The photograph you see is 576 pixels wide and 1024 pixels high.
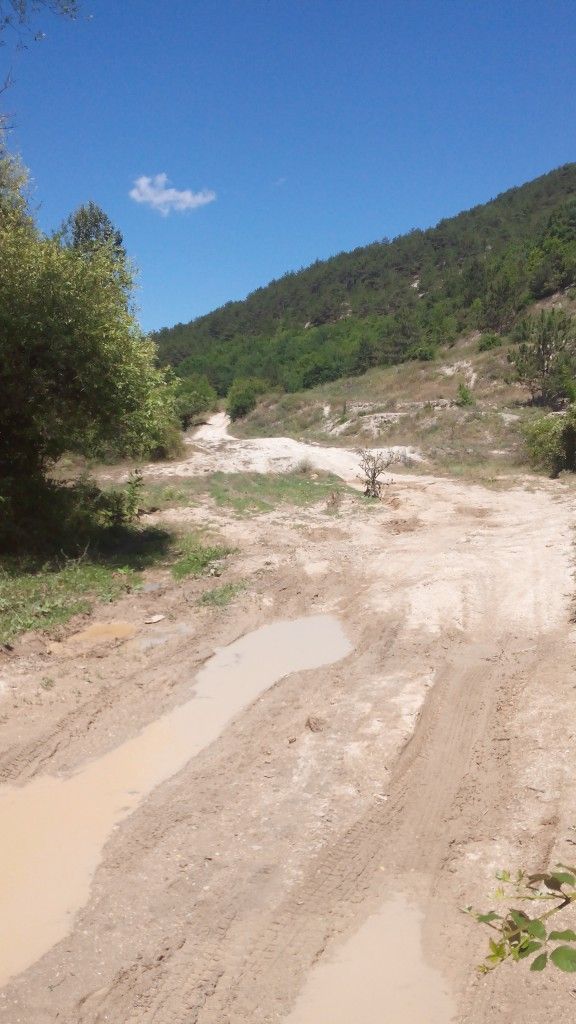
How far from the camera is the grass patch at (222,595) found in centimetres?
963

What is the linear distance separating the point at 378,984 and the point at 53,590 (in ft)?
23.3

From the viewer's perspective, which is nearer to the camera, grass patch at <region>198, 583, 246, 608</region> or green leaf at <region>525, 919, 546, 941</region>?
green leaf at <region>525, 919, 546, 941</region>

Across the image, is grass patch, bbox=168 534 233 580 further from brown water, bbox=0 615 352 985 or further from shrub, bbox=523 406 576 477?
shrub, bbox=523 406 576 477

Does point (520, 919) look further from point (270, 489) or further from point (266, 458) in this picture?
point (266, 458)

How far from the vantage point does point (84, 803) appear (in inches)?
207

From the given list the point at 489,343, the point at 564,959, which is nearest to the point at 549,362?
the point at 489,343

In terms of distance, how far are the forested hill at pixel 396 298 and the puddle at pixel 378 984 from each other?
47.7 metres

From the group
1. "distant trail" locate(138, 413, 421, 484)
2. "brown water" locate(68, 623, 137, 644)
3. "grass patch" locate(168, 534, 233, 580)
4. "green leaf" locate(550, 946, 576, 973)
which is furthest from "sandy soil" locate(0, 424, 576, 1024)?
"distant trail" locate(138, 413, 421, 484)

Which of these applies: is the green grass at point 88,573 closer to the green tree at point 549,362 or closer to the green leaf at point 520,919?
the green leaf at point 520,919

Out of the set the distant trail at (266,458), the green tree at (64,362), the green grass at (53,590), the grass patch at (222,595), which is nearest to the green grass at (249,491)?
the distant trail at (266,458)

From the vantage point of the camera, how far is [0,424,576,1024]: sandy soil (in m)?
3.64

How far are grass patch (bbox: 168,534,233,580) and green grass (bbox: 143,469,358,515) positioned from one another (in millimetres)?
2653

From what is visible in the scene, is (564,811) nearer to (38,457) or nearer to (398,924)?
(398,924)

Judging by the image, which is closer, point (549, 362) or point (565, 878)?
point (565, 878)
